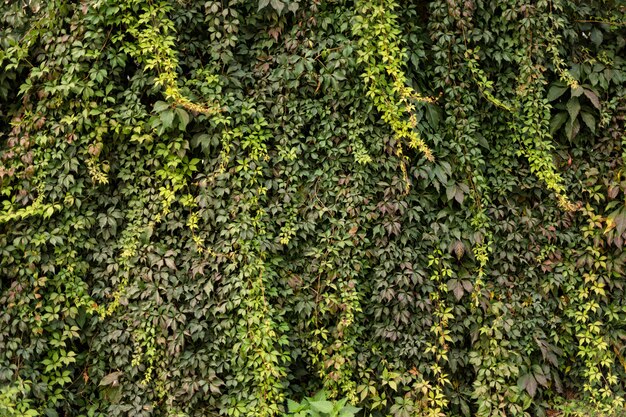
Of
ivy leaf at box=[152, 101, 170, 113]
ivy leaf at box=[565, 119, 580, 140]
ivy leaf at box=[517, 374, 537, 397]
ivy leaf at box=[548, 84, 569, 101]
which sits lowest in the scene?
ivy leaf at box=[517, 374, 537, 397]

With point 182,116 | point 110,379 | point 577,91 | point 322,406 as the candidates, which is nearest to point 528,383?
point 322,406

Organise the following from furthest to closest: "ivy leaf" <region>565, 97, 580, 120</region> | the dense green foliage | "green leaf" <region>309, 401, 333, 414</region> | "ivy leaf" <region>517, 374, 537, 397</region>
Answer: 1. "ivy leaf" <region>565, 97, 580, 120</region>
2. "ivy leaf" <region>517, 374, 537, 397</region>
3. the dense green foliage
4. "green leaf" <region>309, 401, 333, 414</region>

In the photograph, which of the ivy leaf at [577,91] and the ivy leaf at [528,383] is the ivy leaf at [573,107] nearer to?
the ivy leaf at [577,91]

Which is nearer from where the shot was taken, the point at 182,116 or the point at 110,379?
the point at 182,116

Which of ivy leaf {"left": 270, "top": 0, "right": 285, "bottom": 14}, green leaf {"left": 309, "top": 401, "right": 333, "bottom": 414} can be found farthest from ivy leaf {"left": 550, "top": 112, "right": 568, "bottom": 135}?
green leaf {"left": 309, "top": 401, "right": 333, "bottom": 414}

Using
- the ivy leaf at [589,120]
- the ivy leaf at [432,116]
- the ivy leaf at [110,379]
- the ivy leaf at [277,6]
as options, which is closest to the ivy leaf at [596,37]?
the ivy leaf at [589,120]

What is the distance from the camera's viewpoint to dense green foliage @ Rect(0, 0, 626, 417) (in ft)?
13.8

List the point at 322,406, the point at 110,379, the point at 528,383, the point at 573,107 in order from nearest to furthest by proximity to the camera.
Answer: the point at 322,406 < the point at 110,379 < the point at 528,383 < the point at 573,107

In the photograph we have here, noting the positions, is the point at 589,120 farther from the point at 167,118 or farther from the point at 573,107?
the point at 167,118

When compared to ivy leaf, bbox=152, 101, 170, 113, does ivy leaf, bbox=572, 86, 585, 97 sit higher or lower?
lower

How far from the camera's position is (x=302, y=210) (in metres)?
4.36

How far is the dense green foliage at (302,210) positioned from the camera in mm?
4199

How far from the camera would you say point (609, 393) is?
14.8 ft

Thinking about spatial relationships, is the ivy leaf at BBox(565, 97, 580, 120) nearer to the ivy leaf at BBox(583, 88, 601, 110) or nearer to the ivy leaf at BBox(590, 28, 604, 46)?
the ivy leaf at BBox(583, 88, 601, 110)
